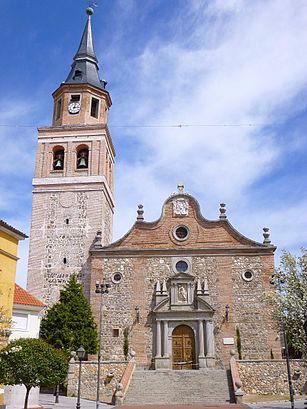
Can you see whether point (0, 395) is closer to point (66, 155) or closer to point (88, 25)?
point (66, 155)

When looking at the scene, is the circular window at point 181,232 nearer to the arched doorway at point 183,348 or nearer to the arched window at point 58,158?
the arched doorway at point 183,348

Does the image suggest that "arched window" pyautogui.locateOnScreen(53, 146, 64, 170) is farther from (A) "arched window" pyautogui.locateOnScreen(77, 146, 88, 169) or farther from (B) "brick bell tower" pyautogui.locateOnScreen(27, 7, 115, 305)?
(A) "arched window" pyautogui.locateOnScreen(77, 146, 88, 169)

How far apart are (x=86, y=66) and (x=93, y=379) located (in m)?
22.7

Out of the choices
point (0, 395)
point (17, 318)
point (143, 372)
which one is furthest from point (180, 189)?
point (0, 395)

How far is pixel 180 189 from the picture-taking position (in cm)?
3209

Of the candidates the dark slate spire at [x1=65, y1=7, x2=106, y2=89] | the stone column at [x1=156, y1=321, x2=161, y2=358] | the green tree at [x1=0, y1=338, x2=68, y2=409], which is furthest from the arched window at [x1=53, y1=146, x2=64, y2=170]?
the green tree at [x1=0, y1=338, x2=68, y2=409]

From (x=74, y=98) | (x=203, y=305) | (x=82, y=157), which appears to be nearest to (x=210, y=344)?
(x=203, y=305)

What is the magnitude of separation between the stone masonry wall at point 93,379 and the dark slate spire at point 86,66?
19.8 metres

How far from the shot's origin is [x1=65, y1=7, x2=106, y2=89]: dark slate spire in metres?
35.2

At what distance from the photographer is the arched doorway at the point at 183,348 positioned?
90.1 ft

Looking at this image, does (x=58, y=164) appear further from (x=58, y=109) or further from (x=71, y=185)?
(x=58, y=109)

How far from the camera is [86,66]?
36.2 meters

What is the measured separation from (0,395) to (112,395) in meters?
7.73

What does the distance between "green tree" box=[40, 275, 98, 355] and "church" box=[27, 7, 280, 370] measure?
162cm
